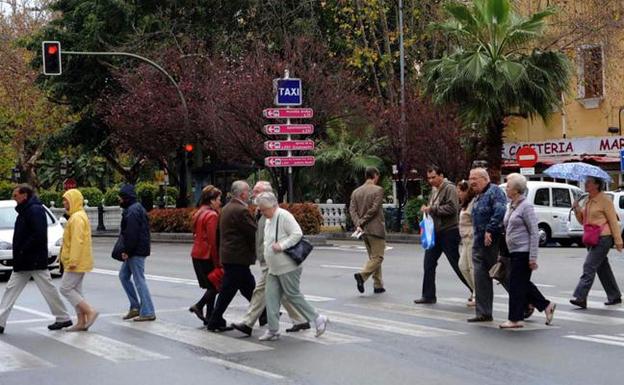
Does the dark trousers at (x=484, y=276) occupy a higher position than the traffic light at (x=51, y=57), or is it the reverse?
the traffic light at (x=51, y=57)

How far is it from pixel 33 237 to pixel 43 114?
4393 cm

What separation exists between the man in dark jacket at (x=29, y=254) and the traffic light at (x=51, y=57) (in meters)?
20.5

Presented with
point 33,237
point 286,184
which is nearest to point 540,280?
point 33,237

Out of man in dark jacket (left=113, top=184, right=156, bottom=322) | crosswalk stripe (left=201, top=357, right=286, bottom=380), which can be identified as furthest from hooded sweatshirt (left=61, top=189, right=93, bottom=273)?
crosswalk stripe (left=201, top=357, right=286, bottom=380)

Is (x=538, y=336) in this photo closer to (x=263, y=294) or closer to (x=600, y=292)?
(x=263, y=294)

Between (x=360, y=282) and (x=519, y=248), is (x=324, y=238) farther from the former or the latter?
(x=519, y=248)

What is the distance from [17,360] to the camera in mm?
10125

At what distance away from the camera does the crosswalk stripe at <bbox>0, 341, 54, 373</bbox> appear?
31.9 ft

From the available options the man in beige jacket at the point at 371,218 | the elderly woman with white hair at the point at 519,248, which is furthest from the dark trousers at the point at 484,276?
the man in beige jacket at the point at 371,218

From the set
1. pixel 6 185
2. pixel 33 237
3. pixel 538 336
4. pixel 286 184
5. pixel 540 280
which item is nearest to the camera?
pixel 538 336

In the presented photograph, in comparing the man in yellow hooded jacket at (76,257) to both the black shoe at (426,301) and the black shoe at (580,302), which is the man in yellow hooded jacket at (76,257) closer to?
the black shoe at (426,301)

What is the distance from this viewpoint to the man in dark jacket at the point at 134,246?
12570 millimetres

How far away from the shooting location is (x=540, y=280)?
17141 millimetres

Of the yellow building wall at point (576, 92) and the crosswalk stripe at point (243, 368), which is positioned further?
the yellow building wall at point (576, 92)
